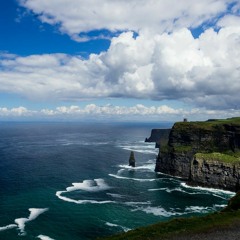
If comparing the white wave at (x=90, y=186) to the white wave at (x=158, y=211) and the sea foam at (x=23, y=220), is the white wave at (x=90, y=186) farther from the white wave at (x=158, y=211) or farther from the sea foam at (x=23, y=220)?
the white wave at (x=158, y=211)

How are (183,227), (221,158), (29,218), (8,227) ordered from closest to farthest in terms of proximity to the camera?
(183,227) → (8,227) → (29,218) → (221,158)

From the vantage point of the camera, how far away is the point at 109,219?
90500 millimetres

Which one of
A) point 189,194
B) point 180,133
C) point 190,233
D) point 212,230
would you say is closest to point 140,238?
point 190,233

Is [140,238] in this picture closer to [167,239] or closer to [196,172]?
[167,239]

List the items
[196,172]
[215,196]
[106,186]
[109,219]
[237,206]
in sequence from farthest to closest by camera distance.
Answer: [196,172] < [106,186] < [215,196] < [109,219] < [237,206]

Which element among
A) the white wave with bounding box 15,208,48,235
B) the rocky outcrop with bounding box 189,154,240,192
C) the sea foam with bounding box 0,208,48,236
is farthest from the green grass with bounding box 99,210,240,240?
the rocky outcrop with bounding box 189,154,240,192


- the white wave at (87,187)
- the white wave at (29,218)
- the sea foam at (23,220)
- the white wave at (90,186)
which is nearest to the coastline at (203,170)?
the white wave at (29,218)

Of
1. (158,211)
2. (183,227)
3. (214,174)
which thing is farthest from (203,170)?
(183,227)

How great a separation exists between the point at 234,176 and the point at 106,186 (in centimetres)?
4971

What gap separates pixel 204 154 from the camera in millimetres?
139625

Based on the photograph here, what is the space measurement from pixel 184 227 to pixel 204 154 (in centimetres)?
8488

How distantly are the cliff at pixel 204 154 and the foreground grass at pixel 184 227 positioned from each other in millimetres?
66687

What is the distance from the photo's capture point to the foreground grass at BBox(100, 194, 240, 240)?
53.9 meters

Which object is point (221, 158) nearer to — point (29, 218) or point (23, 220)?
point (29, 218)
